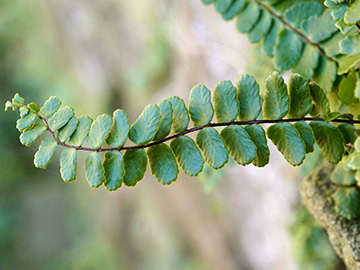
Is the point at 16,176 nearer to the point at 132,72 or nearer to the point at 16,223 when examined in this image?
the point at 16,223

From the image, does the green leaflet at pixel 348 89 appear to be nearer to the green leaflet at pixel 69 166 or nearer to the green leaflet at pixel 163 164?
the green leaflet at pixel 163 164

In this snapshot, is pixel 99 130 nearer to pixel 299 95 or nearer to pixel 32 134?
pixel 32 134

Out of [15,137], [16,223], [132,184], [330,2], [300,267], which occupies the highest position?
[15,137]

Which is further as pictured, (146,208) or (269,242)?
(146,208)

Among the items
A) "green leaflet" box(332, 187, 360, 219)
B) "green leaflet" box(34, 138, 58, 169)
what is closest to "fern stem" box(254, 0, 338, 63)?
"green leaflet" box(332, 187, 360, 219)

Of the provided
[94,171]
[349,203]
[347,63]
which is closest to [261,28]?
[347,63]

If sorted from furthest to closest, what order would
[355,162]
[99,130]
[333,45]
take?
1. [333,45]
2. [99,130]
3. [355,162]

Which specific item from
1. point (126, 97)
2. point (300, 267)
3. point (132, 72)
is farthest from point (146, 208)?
point (300, 267)
